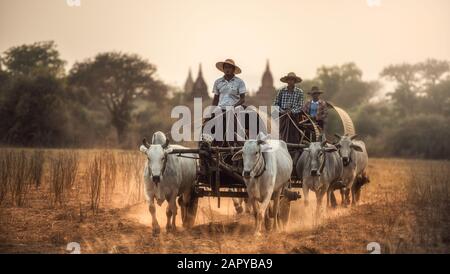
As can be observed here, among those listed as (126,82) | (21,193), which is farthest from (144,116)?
(21,193)

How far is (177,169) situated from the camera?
28.7 feet

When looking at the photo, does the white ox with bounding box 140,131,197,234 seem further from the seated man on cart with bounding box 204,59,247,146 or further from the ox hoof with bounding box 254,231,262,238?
the ox hoof with bounding box 254,231,262,238

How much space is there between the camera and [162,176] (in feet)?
27.3

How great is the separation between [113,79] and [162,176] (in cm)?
3349

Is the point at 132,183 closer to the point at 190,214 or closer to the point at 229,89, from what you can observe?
the point at 190,214

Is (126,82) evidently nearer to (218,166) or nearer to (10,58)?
(10,58)

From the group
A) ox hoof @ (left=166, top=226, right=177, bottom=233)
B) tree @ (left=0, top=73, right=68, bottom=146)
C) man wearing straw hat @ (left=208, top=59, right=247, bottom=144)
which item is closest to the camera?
ox hoof @ (left=166, top=226, right=177, bottom=233)

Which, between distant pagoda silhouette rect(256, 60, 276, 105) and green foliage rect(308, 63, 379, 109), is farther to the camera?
green foliage rect(308, 63, 379, 109)

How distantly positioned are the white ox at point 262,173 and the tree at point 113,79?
31.7 metres

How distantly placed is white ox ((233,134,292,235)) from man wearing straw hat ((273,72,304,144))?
1453 millimetres

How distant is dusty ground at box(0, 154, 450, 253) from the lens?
742 cm

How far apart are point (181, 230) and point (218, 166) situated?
4.30 ft

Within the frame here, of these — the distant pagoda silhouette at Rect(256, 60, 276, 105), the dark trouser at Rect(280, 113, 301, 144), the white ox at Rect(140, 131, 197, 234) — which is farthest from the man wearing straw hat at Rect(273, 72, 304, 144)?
the distant pagoda silhouette at Rect(256, 60, 276, 105)

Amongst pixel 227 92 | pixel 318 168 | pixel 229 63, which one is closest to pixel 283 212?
pixel 318 168
